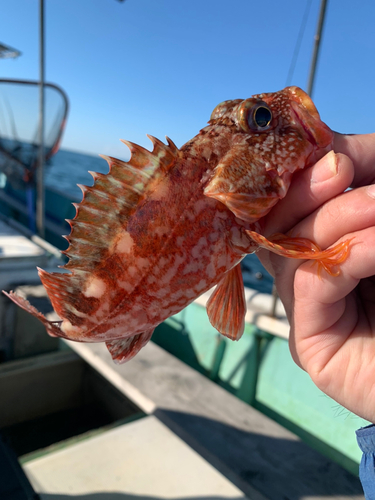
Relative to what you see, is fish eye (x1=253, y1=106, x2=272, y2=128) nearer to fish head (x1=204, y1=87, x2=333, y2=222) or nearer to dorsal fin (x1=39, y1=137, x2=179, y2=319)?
fish head (x1=204, y1=87, x2=333, y2=222)

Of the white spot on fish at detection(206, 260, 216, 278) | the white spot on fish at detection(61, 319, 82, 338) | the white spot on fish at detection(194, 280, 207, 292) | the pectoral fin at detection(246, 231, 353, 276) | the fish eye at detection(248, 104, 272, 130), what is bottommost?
the white spot on fish at detection(61, 319, 82, 338)

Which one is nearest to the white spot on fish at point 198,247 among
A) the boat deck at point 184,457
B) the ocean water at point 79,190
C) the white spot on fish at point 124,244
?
the white spot on fish at point 124,244

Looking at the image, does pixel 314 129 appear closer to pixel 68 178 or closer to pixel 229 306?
pixel 229 306

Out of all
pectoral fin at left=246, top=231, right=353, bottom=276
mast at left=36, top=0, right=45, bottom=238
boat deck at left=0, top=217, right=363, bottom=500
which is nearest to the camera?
pectoral fin at left=246, top=231, right=353, bottom=276

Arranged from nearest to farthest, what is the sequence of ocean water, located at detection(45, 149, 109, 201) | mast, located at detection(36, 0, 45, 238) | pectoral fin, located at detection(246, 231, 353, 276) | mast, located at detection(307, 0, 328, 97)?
pectoral fin, located at detection(246, 231, 353, 276)
mast, located at detection(307, 0, 328, 97)
mast, located at detection(36, 0, 45, 238)
ocean water, located at detection(45, 149, 109, 201)

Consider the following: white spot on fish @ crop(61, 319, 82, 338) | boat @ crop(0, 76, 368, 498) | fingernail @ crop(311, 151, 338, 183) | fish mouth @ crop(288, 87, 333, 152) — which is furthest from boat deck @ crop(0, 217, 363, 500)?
fish mouth @ crop(288, 87, 333, 152)

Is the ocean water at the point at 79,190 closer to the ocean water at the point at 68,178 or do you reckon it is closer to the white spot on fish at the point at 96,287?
the ocean water at the point at 68,178
